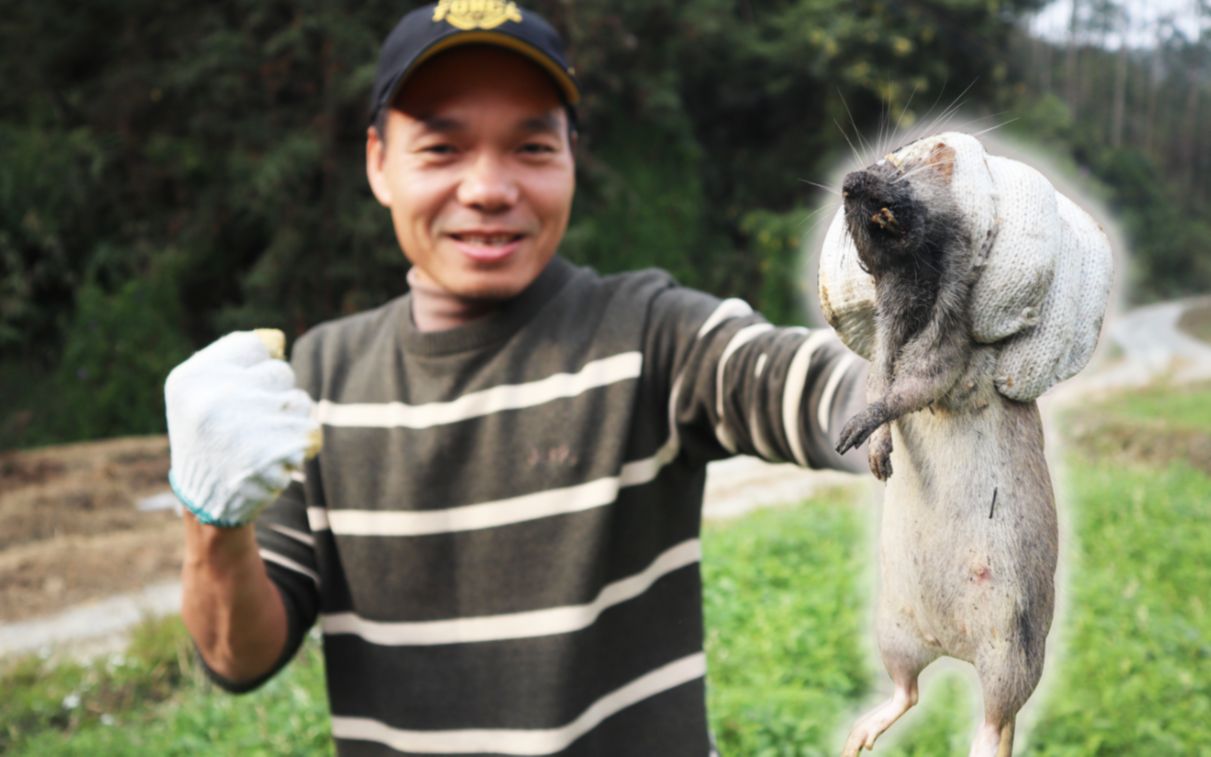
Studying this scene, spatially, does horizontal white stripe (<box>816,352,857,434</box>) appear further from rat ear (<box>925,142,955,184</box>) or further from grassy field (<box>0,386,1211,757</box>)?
grassy field (<box>0,386,1211,757</box>)

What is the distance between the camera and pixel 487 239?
6.77ft

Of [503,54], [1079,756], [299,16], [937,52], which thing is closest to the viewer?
[503,54]

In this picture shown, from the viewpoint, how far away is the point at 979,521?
774mm

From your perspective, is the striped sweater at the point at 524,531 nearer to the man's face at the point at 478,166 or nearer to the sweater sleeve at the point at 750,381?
the sweater sleeve at the point at 750,381

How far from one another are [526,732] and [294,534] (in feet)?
2.33

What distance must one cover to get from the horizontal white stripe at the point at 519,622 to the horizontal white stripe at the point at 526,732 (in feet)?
0.61

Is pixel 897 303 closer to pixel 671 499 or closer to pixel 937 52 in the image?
pixel 671 499

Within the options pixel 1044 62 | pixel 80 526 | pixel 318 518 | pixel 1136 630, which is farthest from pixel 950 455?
pixel 1044 62

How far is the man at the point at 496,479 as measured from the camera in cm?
204

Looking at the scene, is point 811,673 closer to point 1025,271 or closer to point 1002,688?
point 1002,688

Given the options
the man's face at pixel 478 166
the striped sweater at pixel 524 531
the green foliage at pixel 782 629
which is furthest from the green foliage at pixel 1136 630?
the man's face at pixel 478 166

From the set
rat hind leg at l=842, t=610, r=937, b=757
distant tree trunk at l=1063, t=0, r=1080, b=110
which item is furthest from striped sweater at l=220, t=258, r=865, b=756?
distant tree trunk at l=1063, t=0, r=1080, b=110

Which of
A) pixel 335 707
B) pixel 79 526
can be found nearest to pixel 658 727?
pixel 335 707

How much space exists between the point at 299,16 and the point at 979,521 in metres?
10.7
